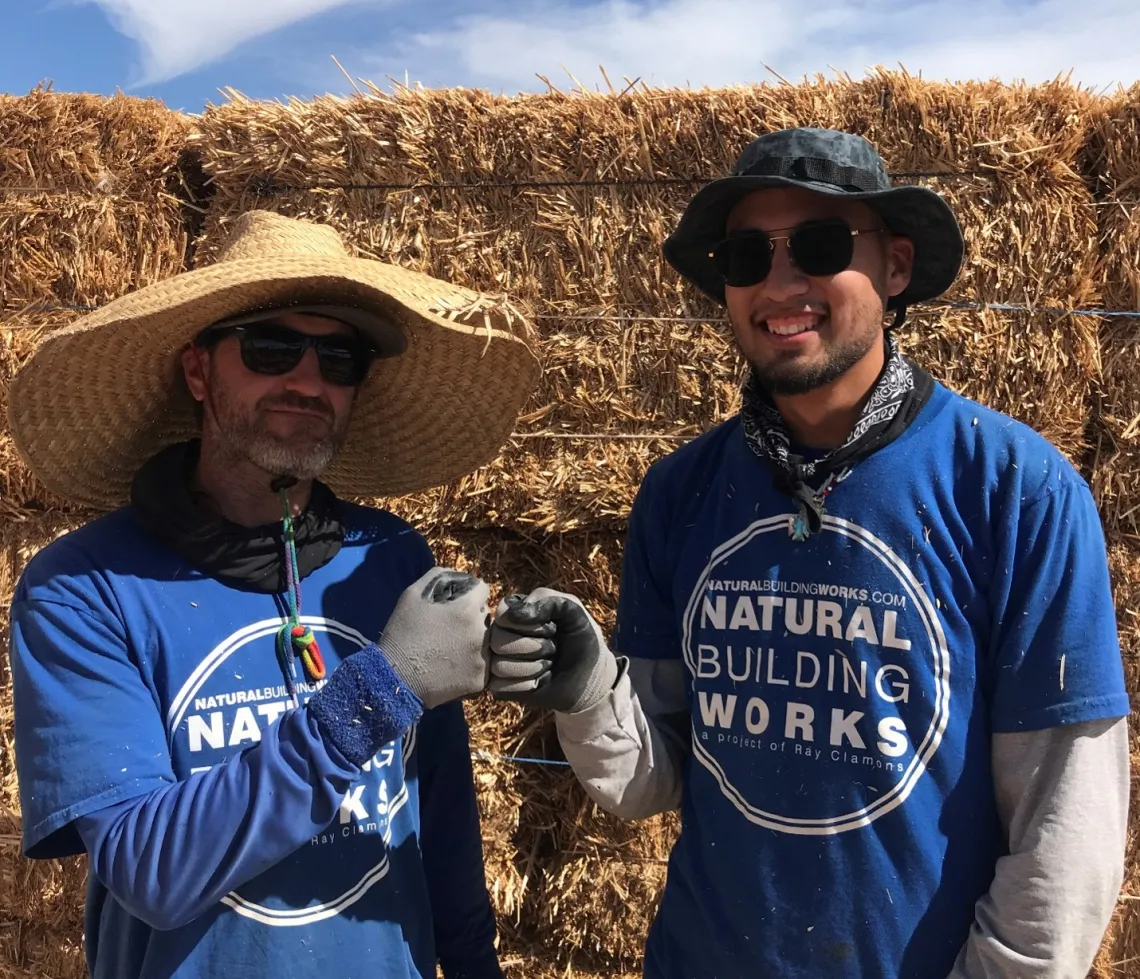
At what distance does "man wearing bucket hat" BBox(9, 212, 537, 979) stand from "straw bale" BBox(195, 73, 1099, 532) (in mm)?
728

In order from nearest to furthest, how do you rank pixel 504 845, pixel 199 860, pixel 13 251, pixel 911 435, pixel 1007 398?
1. pixel 199 860
2. pixel 911 435
3. pixel 1007 398
4. pixel 13 251
5. pixel 504 845

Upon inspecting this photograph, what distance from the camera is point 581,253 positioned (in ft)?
8.56

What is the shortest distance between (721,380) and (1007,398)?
2.64ft

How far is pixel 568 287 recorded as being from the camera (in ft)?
8.59

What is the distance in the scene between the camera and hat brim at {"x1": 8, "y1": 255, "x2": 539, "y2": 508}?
1635 mm

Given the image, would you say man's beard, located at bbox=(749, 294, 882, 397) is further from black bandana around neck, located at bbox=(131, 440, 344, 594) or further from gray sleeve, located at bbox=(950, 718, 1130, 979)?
black bandana around neck, located at bbox=(131, 440, 344, 594)

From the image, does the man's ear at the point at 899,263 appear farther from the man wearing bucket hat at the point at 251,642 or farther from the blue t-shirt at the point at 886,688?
the man wearing bucket hat at the point at 251,642

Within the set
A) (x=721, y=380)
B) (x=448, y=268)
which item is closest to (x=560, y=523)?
(x=721, y=380)

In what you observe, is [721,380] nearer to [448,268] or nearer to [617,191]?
[617,191]

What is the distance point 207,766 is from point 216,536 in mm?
385

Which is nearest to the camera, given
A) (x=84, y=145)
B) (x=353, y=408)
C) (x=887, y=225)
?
(x=887, y=225)

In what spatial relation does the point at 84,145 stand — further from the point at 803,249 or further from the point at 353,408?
the point at 803,249

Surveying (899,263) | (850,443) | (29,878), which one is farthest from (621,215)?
(29,878)

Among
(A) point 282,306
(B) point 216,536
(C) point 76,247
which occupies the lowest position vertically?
(B) point 216,536
